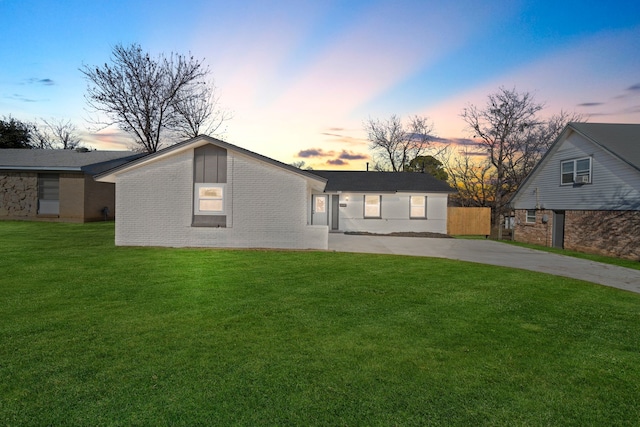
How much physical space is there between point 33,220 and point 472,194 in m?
36.2

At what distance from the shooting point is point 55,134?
195 feet

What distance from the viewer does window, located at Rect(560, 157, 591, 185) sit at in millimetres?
17750

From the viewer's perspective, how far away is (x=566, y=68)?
57.7 feet

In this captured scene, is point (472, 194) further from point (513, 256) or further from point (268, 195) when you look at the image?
point (268, 195)

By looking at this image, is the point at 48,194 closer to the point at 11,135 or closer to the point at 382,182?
the point at 382,182

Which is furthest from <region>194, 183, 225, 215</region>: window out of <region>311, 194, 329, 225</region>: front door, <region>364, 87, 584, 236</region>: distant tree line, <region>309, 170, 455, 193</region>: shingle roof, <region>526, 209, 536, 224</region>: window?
<region>364, 87, 584, 236</region>: distant tree line

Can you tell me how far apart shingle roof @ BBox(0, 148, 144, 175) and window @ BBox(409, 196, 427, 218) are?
67.3 feet

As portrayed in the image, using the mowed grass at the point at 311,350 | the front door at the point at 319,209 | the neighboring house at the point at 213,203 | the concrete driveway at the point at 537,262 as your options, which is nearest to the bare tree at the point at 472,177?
the front door at the point at 319,209

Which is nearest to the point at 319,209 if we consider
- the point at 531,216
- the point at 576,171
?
the point at 531,216

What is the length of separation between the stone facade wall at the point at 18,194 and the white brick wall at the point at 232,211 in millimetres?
15173

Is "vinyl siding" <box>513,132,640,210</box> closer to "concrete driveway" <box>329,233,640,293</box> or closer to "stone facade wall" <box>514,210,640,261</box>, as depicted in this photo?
"stone facade wall" <box>514,210,640,261</box>

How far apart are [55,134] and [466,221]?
211ft

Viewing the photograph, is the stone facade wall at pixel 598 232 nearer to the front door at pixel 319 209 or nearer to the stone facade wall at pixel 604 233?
the stone facade wall at pixel 604 233

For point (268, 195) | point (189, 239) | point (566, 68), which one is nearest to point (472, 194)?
point (566, 68)
